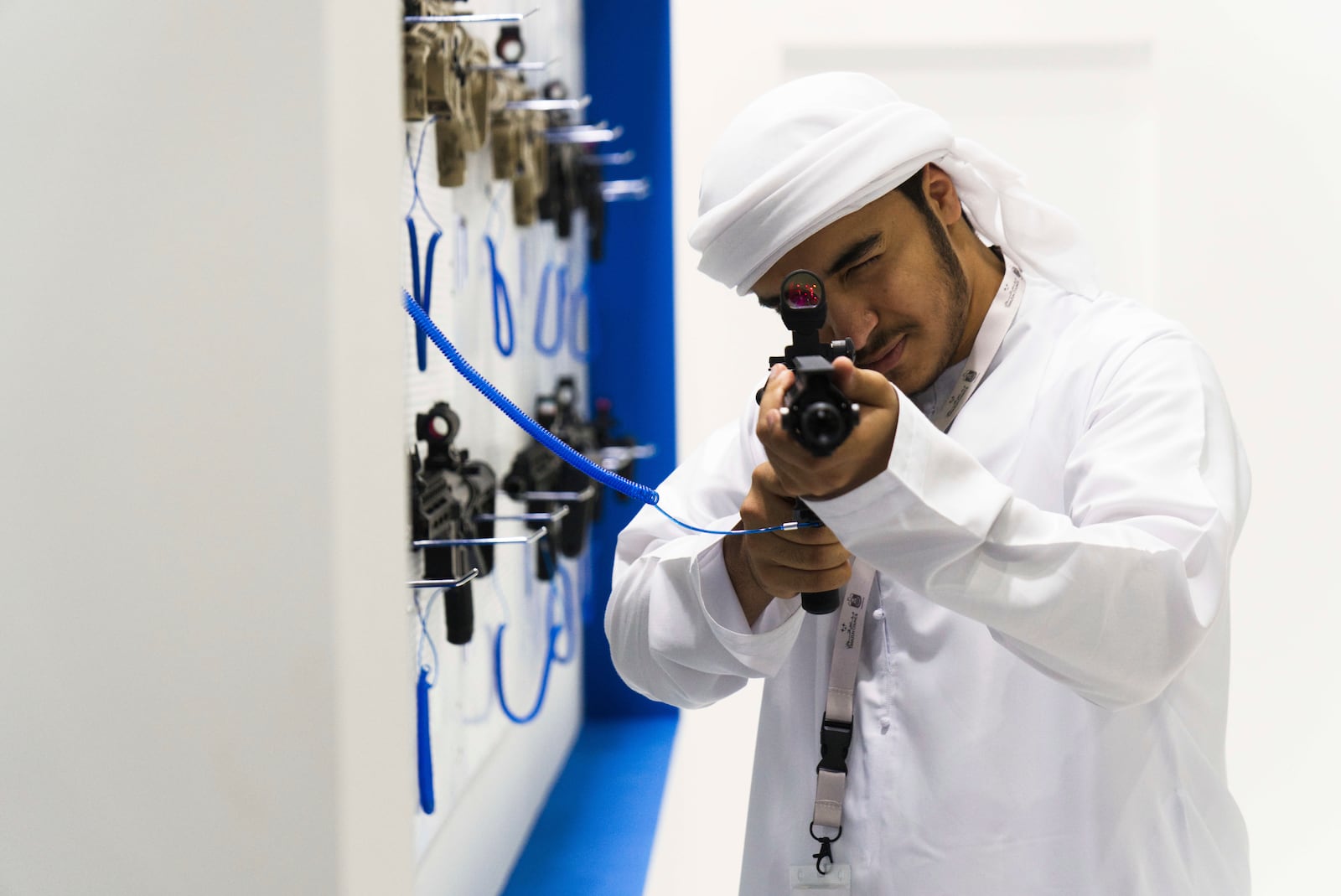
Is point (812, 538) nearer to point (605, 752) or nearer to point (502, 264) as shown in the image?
point (502, 264)

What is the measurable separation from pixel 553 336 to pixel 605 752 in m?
1.47

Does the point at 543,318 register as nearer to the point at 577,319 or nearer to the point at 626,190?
the point at 577,319

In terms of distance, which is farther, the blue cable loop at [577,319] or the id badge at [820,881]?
the blue cable loop at [577,319]

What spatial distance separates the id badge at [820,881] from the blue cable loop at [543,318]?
7.50 feet

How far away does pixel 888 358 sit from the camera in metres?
1.22

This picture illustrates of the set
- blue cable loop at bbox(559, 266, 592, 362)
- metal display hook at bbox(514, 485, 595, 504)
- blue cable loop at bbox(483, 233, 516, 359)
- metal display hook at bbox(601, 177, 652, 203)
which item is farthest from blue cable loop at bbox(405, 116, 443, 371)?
metal display hook at bbox(601, 177, 652, 203)

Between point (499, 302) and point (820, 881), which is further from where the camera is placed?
point (499, 302)

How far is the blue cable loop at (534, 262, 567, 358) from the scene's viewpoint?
3322mm

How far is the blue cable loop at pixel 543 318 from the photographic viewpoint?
332 centimetres

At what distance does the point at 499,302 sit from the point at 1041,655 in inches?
84.0

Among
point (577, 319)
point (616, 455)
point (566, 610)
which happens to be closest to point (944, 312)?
point (616, 455)

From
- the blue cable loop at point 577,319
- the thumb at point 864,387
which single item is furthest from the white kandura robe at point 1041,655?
the blue cable loop at point 577,319

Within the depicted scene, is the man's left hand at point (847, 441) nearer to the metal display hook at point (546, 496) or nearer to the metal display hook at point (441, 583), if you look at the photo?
the metal display hook at point (441, 583)

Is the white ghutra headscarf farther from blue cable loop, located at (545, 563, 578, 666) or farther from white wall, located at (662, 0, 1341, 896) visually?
blue cable loop, located at (545, 563, 578, 666)
